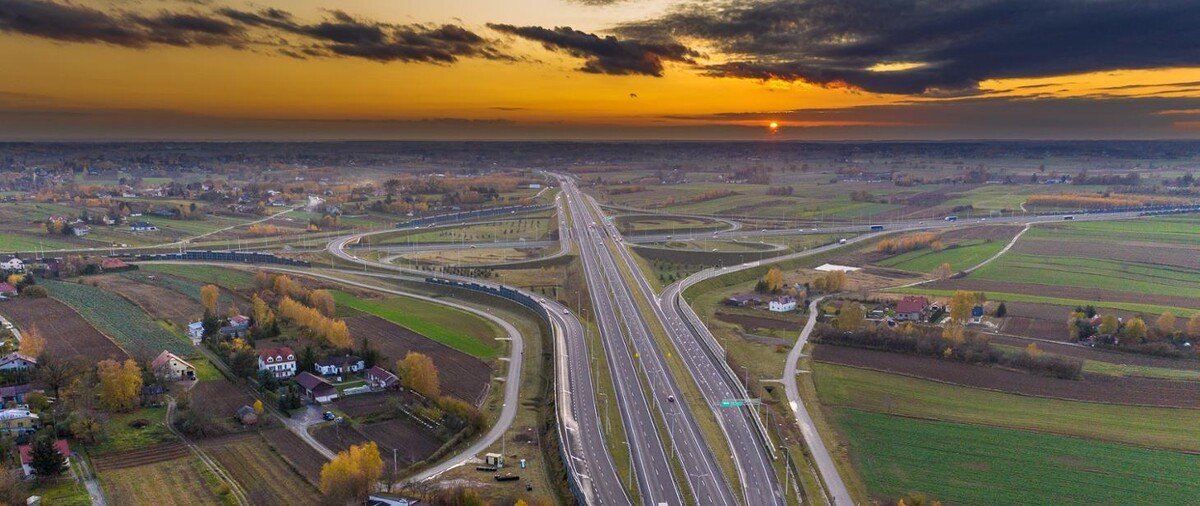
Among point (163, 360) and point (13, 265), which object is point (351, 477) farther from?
point (13, 265)

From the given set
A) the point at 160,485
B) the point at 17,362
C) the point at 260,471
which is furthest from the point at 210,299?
the point at 260,471

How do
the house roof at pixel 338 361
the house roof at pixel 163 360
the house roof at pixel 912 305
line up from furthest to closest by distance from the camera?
the house roof at pixel 912 305
the house roof at pixel 338 361
the house roof at pixel 163 360

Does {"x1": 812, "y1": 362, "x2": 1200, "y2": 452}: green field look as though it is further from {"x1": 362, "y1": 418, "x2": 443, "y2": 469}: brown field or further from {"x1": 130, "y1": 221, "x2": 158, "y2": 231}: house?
{"x1": 130, "y1": 221, "x2": 158, "y2": 231}: house

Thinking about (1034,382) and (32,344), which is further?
(32,344)

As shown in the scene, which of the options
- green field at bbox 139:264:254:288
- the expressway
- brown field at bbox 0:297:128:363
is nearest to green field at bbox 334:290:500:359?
the expressway

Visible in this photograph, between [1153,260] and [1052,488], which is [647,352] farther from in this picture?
[1153,260]

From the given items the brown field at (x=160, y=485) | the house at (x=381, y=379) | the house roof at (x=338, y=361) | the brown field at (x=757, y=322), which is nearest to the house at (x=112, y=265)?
the house roof at (x=338, y=361)

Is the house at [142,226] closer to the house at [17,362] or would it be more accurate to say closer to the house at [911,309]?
the house at [17,362]
